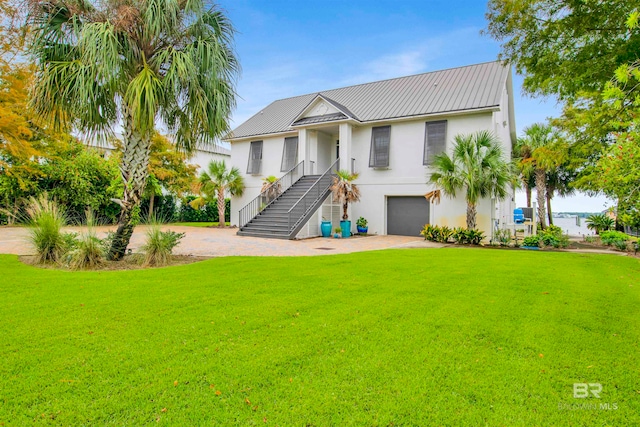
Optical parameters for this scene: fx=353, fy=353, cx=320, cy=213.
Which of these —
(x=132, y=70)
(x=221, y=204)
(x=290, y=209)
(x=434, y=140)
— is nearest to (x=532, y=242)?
(x=434, y=140)

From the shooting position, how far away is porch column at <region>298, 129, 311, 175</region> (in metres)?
18.5

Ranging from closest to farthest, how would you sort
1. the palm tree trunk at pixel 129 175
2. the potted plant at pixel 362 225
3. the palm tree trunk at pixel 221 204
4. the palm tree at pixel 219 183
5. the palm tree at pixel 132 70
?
1. the palm tree at pixel 132 70
2. the palm tree trunk at pixel 129 175
3. the potted plant at pixel 362 225
4. the palm tree at pixel 219 183
5. the palm tree trunk at pixel 221 204

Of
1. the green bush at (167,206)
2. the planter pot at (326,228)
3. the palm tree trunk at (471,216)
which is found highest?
the green bush at (167,206)

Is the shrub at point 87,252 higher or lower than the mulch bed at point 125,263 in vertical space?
higher

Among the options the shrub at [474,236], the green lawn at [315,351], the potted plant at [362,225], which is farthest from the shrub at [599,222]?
the green lawn at [315,351]

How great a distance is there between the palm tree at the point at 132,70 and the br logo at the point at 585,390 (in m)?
8.15

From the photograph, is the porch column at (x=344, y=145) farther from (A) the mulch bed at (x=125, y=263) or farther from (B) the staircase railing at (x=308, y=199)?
(A) the mulch bed at (x=125, y=263)

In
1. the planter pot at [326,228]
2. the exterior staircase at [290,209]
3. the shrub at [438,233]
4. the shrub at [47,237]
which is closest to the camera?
the shrub at [47,237]

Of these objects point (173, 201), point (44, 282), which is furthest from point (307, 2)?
point (173, 201)

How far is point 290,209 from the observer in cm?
1531

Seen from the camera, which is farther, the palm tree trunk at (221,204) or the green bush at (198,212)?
the green bush at (198,212)

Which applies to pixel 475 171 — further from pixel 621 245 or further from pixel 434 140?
pixel 621 245

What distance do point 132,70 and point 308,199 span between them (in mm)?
9069

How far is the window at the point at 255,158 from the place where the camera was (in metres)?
21.3
